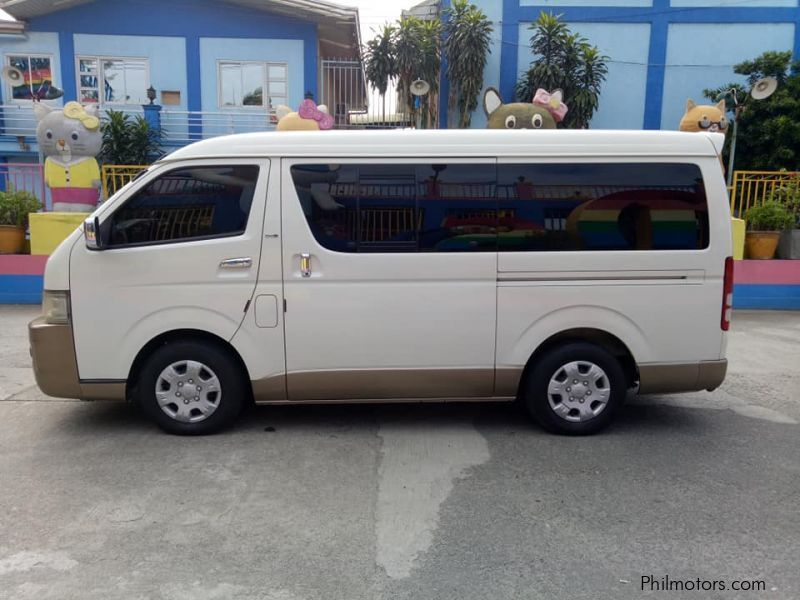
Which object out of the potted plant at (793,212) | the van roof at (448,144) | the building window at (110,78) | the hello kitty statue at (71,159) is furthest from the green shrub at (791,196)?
the building window at (110,78)

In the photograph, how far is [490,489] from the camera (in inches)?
149

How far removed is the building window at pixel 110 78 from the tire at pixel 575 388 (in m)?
14.1

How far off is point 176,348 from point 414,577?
8.03 feet

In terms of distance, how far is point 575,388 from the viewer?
180 inches

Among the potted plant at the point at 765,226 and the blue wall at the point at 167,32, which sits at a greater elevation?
the blue wall at the point at 167,32

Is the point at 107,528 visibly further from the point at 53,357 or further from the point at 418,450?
the point at 418,450

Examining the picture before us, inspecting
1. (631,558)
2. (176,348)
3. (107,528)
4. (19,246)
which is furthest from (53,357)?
(19,246)

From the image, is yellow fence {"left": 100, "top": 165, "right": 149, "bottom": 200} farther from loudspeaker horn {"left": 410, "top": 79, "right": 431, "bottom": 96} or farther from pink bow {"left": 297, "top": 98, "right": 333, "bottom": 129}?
loudspeaker horn {"left": 410, "top": 79, "right": 431, "bottom": 96}

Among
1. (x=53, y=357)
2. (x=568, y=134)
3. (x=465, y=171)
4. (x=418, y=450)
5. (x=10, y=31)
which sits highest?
(x=10, y=31)

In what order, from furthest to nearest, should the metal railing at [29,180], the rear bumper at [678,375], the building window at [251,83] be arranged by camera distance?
the building window at [251,83] < the metal railing at [29,180] < the rear bumper at [678,375]

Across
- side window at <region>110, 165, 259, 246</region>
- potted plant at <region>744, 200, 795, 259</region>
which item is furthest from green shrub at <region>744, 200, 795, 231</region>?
side window at <region>110, 165, 259, 246</region>

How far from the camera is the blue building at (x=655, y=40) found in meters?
14.8

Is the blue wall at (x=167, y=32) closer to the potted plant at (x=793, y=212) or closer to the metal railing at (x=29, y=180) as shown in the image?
the metal railing at (x=29, y=180)

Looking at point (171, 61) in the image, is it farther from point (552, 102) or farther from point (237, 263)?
point (237, 263)
